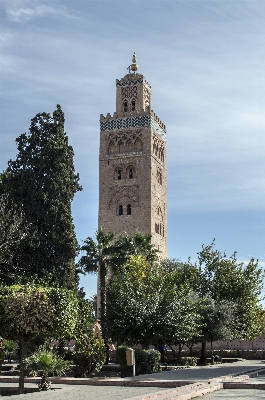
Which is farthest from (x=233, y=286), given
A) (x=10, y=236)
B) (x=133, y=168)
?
(x=133, y=168)

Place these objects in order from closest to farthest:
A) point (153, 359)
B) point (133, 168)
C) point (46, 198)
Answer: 1. point (153, 359)
2. point (46, 198)
3. point (133, 168)

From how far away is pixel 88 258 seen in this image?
3319 cm

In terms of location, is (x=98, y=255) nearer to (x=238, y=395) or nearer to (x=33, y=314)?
(x=33, y=314)

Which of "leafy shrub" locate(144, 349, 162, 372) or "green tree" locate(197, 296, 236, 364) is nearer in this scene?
"leafy shrub" locate(144, 349, 162, 372)

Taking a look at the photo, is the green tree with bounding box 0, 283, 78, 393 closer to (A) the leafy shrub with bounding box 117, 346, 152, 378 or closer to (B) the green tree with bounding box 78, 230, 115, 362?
(A) the leafy shrub with bounding box 117, 346, 152, 378

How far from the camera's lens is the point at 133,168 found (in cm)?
5700

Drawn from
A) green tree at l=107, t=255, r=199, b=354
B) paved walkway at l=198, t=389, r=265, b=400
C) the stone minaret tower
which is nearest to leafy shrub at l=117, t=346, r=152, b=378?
green tree at l=107, t=255, r=199, b=354

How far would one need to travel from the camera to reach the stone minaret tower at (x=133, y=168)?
55.4 m

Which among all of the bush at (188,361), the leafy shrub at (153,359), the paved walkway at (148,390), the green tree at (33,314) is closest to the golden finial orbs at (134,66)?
the bush at (188,361)

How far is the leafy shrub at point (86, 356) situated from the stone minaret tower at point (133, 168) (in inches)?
1391

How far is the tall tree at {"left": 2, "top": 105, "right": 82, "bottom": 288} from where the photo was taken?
90.6 feet

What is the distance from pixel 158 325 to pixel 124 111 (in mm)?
38200

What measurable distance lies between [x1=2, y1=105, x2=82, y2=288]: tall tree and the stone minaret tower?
82.9 ft

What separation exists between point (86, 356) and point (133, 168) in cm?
3921
